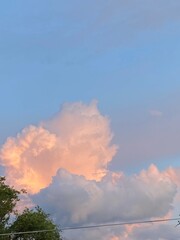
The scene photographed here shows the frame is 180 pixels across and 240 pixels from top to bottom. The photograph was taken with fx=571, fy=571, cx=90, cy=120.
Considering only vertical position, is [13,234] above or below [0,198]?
below

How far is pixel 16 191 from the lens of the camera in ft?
225

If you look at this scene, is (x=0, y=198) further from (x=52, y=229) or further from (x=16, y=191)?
(x=52, y=229)

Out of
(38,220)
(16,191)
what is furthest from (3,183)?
(38,220)

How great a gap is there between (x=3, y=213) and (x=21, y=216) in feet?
7.80

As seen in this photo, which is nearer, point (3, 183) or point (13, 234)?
point (13, 234)

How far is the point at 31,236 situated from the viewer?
65750mm

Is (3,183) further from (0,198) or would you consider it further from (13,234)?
(13,234)

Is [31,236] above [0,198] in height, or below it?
below

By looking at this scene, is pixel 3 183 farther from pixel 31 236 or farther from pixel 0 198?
pixel 31 236

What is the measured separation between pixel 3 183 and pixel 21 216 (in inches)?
182

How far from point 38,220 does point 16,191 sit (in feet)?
14.3

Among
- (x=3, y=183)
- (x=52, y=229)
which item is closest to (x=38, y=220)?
(x=52, y=229)

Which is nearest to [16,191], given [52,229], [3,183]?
[3,183]

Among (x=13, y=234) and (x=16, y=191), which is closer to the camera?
(x=13, y=234)
